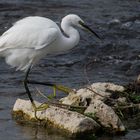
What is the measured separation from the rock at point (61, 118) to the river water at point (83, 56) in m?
0.13

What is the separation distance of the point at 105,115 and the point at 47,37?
52.8 inches

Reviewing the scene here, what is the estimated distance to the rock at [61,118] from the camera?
7191 millimetres

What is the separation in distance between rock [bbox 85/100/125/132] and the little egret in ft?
2.69

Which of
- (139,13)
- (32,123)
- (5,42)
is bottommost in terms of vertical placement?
(139,13)

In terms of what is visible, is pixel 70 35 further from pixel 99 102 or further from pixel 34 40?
pixel 99 102

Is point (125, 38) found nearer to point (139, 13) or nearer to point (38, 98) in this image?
point (139, 13)

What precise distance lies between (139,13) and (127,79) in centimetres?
433

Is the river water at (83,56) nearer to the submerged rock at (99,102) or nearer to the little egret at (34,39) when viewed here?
the submerged rock at (99,102)

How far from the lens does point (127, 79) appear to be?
10.3 metres

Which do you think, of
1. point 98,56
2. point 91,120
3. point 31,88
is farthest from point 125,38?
point 91,120

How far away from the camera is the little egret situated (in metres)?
8.08

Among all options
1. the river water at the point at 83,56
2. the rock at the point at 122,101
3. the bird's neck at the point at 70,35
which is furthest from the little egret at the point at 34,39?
the rock at the point at 122,101

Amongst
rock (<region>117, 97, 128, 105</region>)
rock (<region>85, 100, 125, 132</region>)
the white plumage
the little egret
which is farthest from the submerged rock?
the white plumage

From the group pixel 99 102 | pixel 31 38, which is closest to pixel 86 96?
pixel 99 102
